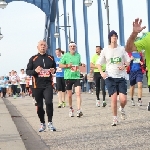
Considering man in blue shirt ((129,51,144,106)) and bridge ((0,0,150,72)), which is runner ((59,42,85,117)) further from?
bridge ((0,0,150,72))

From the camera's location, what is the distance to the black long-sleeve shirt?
895 centimetres

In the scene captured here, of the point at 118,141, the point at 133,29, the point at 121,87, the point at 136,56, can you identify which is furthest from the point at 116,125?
the point at 136,56

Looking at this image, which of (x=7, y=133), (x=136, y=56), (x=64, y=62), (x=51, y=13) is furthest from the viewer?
(x=51, y=13)

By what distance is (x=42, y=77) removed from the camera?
8.98 meters

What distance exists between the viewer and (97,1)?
33.7 meters

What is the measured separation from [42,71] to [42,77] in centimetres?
11

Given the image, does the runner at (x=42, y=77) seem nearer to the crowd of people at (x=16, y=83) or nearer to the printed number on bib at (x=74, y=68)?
the printed number on bib at (x=74, y=68)

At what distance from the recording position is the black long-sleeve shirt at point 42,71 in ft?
29.4

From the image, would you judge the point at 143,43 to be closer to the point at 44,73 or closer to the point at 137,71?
the point at 44,73

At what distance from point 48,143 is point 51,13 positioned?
47752 mm

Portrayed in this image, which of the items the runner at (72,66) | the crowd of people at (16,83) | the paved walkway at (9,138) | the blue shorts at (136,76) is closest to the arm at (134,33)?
the paved walkway at (9,138)

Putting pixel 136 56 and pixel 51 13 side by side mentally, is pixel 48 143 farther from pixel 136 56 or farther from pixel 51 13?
pixel 51 13

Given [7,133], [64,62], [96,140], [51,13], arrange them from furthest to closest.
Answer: [51,13]
[64,62]
[7,133]
[96,140]

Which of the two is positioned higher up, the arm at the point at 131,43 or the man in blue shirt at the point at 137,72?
the arm at the point at 131,43
